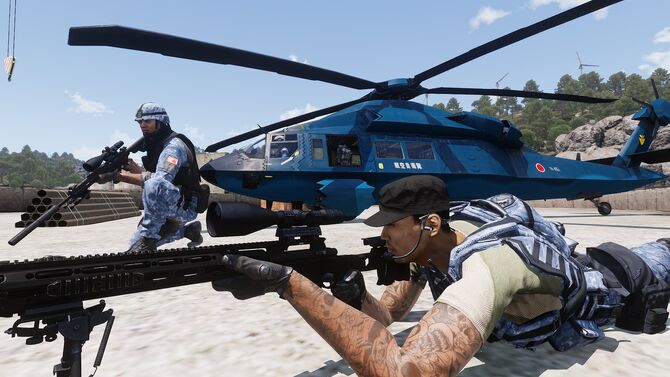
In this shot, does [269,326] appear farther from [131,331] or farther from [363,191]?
[363,191]

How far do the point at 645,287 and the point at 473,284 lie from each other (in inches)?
65.2

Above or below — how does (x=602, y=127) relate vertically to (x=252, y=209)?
above

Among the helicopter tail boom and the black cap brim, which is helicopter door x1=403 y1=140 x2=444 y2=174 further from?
the helicopter tail boom

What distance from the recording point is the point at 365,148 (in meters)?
10.1

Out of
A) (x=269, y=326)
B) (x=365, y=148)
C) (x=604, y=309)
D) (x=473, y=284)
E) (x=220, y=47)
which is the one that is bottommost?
(x=269, y=326)

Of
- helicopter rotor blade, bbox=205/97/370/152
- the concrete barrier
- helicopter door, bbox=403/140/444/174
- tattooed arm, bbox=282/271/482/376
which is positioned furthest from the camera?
the concrete barrier

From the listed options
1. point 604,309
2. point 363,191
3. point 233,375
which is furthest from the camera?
point 363,191

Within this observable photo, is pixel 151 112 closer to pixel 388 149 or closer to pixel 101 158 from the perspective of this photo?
pixel 101 158

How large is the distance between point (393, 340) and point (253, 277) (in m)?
0.65

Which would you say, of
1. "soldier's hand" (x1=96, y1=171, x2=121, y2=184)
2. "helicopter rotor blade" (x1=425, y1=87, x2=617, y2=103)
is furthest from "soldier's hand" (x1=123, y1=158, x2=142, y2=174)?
"helicopter rotor blade" (x1=425, y1=87, x2=617, y2=103)

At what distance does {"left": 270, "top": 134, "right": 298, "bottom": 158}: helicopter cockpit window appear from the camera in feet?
31.6

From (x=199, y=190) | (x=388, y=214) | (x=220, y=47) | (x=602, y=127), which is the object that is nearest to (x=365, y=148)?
(x=220, y=47)

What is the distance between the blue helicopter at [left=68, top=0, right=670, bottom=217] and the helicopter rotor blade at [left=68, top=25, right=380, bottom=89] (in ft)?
0.11

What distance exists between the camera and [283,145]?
9.68m
